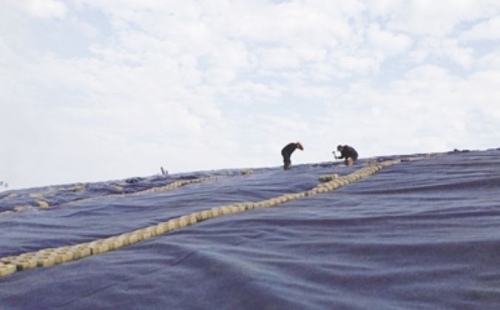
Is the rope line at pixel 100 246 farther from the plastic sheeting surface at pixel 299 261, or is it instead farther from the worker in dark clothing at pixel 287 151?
the worker in dark clothing at pixel 287 151

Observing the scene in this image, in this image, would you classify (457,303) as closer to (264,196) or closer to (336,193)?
(336,193)

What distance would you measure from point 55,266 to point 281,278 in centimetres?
160

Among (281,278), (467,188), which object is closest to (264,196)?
(467,188)

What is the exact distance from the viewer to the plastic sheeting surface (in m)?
2.64

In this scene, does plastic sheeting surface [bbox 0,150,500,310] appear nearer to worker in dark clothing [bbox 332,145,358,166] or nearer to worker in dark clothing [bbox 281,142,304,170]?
worker in dark clothing [bbox 332,145,358,166]

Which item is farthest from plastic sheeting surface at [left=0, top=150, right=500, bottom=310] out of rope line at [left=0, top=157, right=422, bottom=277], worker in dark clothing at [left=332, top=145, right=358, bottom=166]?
worker in dark clothing at [left=332, top=145, right=358, bottom=166]

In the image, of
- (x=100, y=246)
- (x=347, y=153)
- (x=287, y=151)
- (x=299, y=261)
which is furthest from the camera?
(x=287, y=151)

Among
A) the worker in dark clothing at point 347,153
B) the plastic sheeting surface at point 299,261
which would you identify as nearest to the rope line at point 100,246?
the plastic sheeting surface at point 299,261

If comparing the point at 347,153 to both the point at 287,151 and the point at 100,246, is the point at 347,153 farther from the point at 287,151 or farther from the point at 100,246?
the point at 100,246

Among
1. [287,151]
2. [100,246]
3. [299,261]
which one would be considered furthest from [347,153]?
[299,261]

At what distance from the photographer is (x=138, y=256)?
12.1ft

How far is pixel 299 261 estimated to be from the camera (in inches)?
126

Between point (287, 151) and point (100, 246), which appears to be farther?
point (287, 151)

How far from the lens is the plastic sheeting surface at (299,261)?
2645 millimetres
